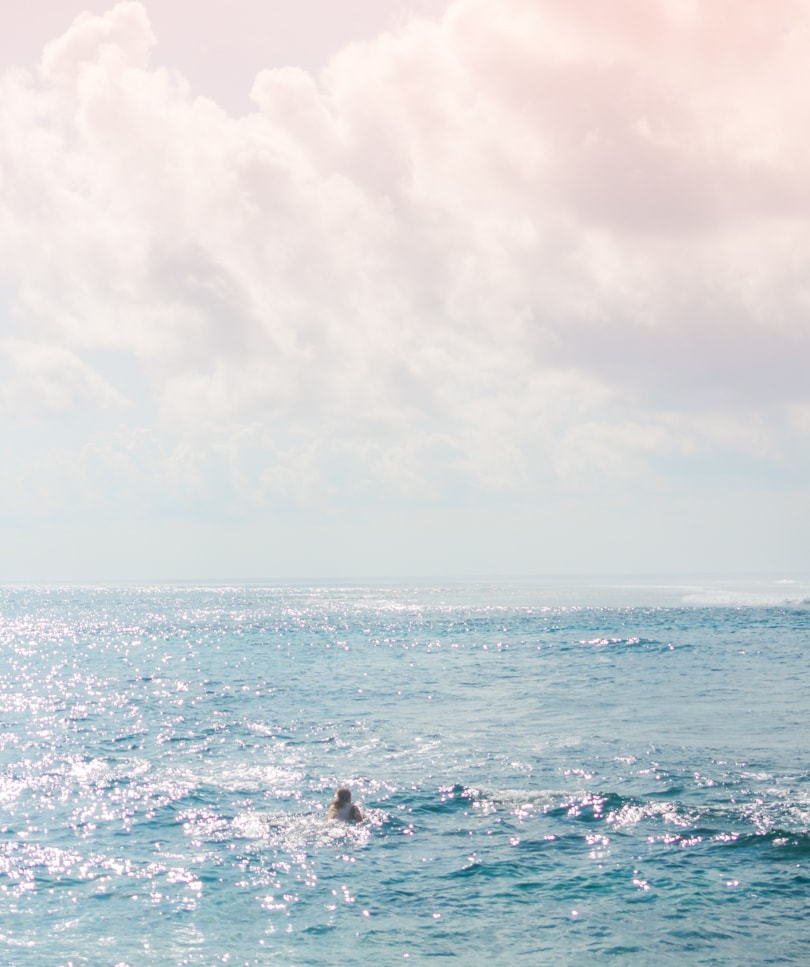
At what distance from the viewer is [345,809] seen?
30.1m

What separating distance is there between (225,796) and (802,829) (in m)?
19.7

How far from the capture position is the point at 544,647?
98.3m

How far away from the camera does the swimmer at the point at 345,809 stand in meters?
30.0

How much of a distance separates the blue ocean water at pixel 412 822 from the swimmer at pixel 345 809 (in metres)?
0.53

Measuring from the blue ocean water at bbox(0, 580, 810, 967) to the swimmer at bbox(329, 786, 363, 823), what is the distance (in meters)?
0.53

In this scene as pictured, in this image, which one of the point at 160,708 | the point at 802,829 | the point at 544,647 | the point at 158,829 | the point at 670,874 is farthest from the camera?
the point at 544,647

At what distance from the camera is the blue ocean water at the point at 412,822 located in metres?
21.2

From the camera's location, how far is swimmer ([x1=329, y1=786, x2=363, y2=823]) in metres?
30.0

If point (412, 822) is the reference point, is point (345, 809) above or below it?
→ above

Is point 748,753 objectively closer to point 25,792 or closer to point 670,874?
point 670,874

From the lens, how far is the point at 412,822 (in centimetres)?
3019

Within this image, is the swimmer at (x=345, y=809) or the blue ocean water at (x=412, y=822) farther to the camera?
the swimmer at (x=345, y=809)

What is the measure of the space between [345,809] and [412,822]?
2.22m

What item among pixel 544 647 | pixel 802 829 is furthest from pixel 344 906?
pixel 544 647
